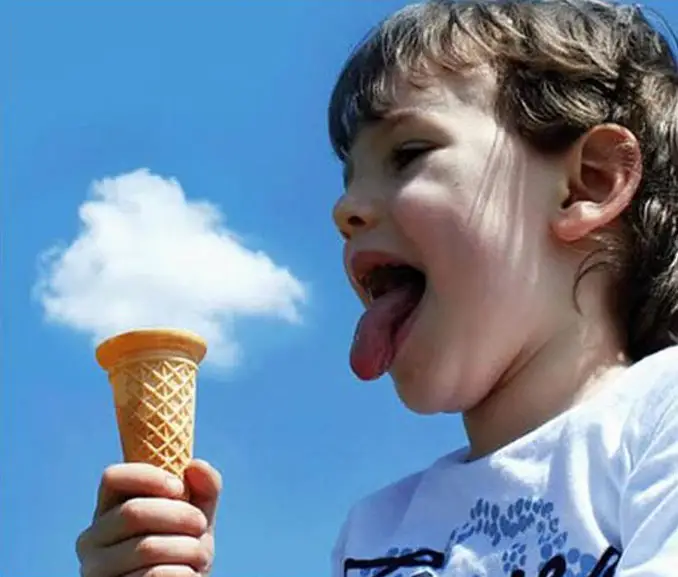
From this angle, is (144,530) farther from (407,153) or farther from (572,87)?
(572,87)

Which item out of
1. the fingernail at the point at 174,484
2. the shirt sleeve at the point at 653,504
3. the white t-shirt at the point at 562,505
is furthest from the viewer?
the fingernail at the point at 174,484

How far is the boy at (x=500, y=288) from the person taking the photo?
3.10m

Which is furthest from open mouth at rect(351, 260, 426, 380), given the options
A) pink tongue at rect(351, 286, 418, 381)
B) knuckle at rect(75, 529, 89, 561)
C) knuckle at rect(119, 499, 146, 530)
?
knuckle at rect(75, 529, 89, 561)

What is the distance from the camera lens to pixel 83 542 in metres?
3.33

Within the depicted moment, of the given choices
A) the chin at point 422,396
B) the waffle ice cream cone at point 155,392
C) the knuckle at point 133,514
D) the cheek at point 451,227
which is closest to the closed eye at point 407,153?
the cheek at point 451,227

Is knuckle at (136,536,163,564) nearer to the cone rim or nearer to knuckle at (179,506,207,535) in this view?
knuckle at (179,506,207,535)

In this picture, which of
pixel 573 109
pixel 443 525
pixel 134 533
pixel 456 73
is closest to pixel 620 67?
pixel 573 109

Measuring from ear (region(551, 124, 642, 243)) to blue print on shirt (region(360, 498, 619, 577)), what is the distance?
0.79 m

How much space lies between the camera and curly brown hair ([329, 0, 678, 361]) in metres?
3.62

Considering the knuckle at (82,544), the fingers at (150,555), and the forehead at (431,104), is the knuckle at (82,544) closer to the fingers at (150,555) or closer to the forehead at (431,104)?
the fingers at (150,555)

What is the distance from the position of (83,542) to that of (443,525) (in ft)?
3.04

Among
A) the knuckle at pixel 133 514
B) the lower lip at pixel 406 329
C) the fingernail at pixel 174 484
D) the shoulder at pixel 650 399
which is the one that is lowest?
the shoulder at pixel 650 399

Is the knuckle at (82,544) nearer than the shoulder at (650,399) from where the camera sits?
No

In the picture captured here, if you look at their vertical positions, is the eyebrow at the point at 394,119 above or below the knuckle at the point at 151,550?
above
